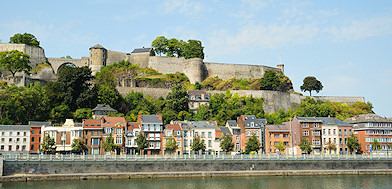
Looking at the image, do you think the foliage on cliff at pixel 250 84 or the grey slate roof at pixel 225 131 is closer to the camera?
the grey slate roof at pixel 225 131

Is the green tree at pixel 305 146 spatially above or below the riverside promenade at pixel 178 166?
above

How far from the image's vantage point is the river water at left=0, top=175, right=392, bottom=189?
1613 inches

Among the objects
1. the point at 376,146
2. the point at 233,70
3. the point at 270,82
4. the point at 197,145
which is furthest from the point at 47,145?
the point at 233,70

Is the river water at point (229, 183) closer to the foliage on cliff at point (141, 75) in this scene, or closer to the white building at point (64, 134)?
the white building at point (64, 134)

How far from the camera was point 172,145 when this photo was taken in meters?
58.0

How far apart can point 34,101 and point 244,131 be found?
101 feet

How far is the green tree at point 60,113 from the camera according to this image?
6475 centimetres

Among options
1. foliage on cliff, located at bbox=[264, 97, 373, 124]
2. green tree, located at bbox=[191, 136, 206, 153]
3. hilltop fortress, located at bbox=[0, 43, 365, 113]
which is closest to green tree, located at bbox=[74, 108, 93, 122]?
hilltop fortress, located at bbox=[0, 43, 365, 113]

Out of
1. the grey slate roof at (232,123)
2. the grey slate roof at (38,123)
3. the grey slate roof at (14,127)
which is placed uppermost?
the grey slate roof at (232,123)

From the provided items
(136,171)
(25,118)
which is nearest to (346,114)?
(136,171)

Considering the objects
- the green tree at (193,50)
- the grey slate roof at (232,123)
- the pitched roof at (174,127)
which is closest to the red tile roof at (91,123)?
the pitched roof at (174,127)

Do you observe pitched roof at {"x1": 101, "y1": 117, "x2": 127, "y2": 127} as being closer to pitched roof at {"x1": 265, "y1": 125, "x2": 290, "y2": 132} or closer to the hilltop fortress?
pitched roof at {"x1": 265, "y1": 125, "x2": 290, "y2": 132}

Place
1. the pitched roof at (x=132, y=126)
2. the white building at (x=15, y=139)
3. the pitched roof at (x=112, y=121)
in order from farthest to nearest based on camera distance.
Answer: the pitched roof at (x=132, y=126) < the pitched roof at (x=112, y=121) < the white building at (x=15, y=139)

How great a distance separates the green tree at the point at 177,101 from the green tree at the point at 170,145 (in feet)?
49.3
